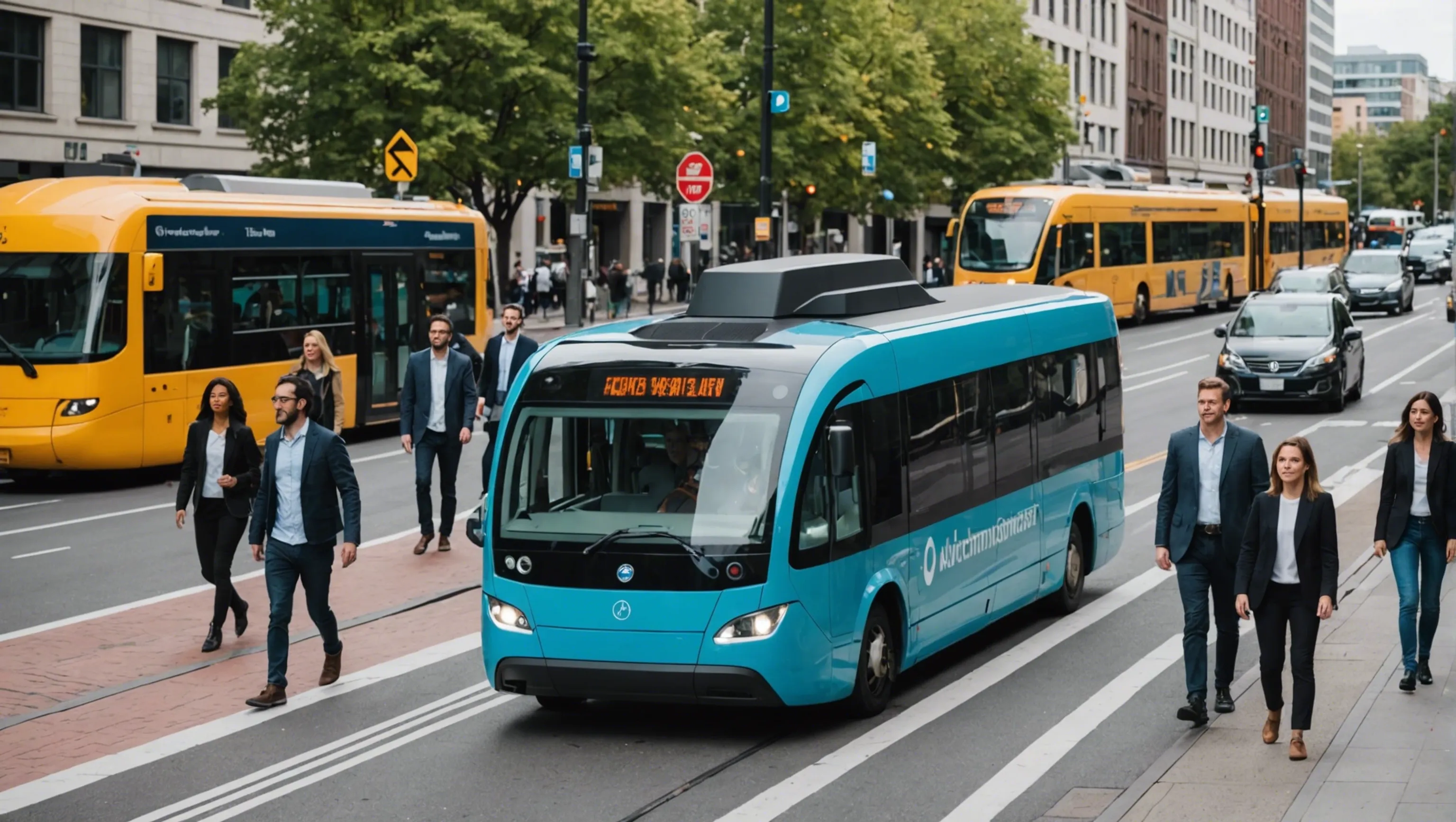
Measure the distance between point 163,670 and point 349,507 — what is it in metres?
1.89

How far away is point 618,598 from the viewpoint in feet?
30.6

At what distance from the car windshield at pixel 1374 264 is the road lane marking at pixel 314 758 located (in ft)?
156

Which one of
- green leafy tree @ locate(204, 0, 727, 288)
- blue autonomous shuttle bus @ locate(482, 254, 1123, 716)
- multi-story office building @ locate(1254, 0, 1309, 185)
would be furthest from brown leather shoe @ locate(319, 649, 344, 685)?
multi-story office building @ locate(1254, 0, 1309, 185)

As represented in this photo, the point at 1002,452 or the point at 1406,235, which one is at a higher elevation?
the point at 1406,235

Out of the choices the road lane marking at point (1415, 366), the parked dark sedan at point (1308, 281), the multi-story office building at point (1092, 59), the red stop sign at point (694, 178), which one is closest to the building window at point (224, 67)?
the red stop sign at point (694, 178)

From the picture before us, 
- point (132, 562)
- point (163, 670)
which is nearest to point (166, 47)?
point (132, 562)

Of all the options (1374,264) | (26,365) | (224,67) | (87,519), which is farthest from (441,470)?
(1374,264)

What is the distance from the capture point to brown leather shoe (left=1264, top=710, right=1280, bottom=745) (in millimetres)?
9133

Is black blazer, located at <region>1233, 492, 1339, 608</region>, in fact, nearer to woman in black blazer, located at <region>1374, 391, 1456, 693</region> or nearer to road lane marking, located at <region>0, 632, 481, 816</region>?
woman in black blazer, located at <region>1374, 391, 1456, 693</region>

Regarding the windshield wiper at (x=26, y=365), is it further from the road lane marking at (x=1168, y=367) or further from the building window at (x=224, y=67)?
the building window at (x=224, y=67)

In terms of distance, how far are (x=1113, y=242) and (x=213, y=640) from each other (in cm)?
3695

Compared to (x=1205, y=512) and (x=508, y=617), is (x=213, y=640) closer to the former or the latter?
(x=508, y=617)

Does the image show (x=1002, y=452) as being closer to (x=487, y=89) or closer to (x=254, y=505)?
(x=254, y=505)

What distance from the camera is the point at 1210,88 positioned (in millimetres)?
121375
